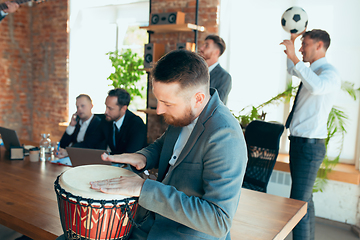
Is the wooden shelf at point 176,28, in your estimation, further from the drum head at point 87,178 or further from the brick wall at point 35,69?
the drum head at point 87,178

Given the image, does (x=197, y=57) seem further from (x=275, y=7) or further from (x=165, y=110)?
(x=275, y=7)

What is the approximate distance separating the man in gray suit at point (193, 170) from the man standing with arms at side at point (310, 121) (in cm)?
129

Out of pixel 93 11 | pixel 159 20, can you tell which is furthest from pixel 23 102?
pixel 159 20

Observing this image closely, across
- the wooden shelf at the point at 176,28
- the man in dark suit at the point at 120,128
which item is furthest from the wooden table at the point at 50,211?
the wooden shelf at the point at 176,28

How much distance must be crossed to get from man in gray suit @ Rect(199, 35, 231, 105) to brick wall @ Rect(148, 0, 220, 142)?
0.90 meters

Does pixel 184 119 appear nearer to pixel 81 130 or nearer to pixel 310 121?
pixel 310 121

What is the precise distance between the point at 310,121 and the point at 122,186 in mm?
1752

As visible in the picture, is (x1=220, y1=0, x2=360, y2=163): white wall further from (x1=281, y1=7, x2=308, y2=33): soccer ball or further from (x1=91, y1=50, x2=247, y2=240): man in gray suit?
(x1=91, y1=50, x2=247, y2=240): man in gray suit

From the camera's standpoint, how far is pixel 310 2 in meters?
3.41

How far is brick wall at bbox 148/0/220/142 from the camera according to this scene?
3939 mm

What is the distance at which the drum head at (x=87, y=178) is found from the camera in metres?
1.08

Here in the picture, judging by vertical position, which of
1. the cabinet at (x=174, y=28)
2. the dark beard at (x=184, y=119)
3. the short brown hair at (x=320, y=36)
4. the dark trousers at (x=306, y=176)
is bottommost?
the dark trousers at (x=306, y=176)

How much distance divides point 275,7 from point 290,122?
1759 millimetres

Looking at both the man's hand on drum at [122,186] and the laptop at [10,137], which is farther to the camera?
the laptop at [10,137]
